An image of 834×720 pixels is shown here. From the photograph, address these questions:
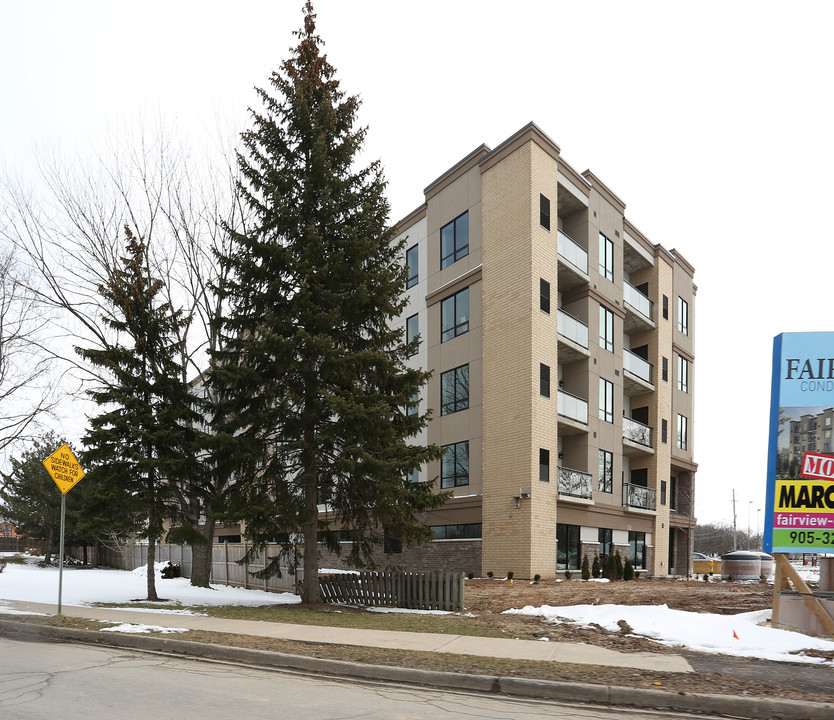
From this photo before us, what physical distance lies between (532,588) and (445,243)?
1647 centimetres

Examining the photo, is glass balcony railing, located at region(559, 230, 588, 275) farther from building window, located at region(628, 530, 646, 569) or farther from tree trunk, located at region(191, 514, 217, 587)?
tree trunk, located at region(191, 514, 217, 587)

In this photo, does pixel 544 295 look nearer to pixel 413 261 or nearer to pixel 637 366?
pixel 413 261

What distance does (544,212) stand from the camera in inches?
1118

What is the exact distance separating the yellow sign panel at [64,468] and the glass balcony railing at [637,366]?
86.2ft

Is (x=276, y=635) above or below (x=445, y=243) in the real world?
below

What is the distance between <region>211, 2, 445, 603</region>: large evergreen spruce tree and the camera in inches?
628

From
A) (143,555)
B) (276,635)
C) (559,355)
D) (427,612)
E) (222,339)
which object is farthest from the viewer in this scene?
(143,555)

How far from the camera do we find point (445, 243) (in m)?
32.7

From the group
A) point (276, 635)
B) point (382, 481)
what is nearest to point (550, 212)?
point (382, 481)

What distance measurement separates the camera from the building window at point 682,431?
4084 centimetres

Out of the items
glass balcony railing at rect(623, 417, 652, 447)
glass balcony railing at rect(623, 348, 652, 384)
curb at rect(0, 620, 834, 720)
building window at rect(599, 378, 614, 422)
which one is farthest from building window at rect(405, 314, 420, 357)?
curb at rect(0, 620, 834, 720)

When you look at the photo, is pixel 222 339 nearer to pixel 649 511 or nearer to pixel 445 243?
pixel 445 243

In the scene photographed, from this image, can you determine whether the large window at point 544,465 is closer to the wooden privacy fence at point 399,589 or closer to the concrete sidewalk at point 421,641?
the wooden privacy fence at point 399,589

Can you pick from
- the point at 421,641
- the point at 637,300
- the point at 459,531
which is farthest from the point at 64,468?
the point at 637,300
